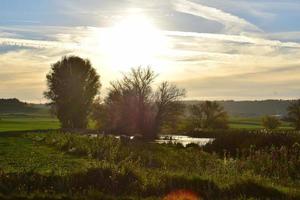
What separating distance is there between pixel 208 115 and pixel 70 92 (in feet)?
144

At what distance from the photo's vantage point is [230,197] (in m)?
14.5

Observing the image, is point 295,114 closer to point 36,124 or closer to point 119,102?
point 119,102

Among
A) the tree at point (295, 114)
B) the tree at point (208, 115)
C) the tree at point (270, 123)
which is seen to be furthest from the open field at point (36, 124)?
the tree at point (295, 114)

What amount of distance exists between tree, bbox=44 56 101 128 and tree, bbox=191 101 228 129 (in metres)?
36.1

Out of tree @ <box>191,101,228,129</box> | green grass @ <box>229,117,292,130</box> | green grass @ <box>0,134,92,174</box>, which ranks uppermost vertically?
tree @ <box>191,101,228,129</box>

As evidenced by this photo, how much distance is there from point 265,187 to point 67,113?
6755 centimetres

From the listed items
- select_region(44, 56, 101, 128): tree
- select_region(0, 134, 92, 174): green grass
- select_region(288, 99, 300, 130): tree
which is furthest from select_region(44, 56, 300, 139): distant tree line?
select_region(0, 134, 92, 174): green grass

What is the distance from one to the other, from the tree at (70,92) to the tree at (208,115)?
3608cm

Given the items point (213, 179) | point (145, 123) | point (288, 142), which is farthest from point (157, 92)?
point (213, 179)

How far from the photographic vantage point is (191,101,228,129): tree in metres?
113

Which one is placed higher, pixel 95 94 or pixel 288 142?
pixel 95 94

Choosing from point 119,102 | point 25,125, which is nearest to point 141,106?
point 119,102

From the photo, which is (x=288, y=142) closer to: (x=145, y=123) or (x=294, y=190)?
(x=294, y=190)

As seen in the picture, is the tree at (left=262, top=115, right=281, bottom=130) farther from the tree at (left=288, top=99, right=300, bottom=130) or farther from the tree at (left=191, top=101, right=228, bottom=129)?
the tree at (left=288, top=99, right=300, bottom=130)
